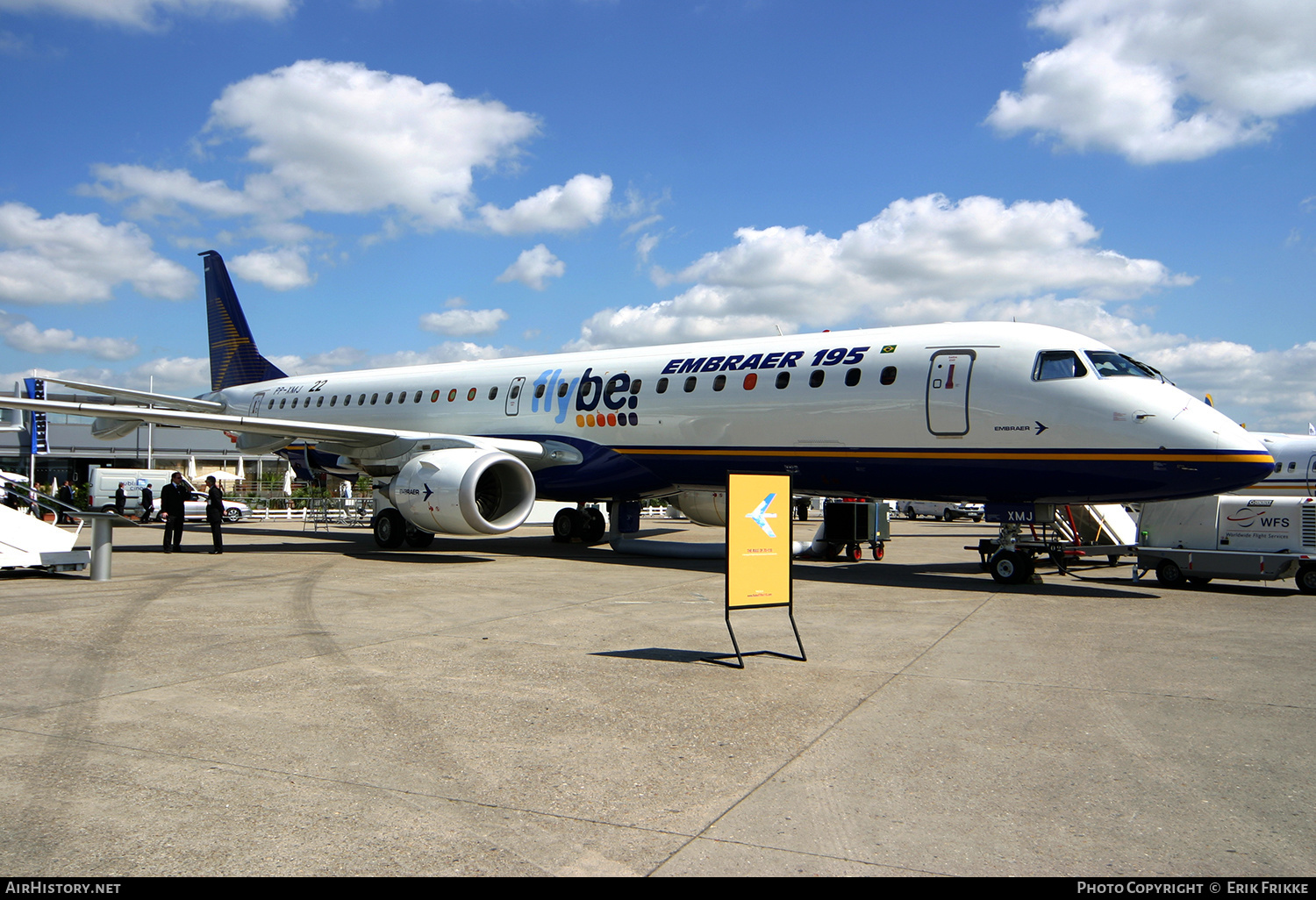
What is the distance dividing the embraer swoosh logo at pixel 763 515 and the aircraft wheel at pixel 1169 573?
30.6 feet

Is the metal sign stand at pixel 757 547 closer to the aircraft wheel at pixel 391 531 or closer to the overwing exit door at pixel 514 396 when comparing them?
the overwing exit door at pixel 514 396

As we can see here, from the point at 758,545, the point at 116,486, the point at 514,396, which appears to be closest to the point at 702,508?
the point at 514,396

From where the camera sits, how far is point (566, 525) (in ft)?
69.8

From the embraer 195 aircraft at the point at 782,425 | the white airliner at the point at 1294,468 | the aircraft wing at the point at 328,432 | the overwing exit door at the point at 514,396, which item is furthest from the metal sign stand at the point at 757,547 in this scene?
the white airliner at the point at 1294,468

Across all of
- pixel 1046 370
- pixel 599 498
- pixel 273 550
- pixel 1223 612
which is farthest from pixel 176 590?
pixel 1223 612

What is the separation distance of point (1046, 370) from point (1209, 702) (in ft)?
23.3

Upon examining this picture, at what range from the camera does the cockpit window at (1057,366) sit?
1209 cm

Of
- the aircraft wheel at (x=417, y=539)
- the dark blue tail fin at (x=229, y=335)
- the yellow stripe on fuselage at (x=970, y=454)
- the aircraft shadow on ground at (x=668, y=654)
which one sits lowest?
the aircraft shadow on ground at (x=668, y=654)

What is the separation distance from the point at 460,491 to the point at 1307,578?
1301 centimetres

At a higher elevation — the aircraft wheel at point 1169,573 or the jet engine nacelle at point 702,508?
the jet engine nacelle at point 702,508

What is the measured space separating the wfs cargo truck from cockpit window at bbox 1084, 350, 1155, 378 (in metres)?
2.84

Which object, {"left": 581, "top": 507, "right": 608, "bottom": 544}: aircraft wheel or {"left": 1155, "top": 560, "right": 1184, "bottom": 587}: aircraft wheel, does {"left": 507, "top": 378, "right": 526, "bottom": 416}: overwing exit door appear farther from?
{"left": 1155, "top": 560, "right": 1184, "bottom": 587}: aircraft wheel

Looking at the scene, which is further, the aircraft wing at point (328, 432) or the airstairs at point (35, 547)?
the aircraft wing at point (328, 432)

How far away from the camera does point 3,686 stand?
583 centimetres
